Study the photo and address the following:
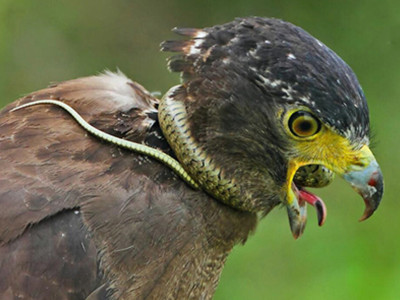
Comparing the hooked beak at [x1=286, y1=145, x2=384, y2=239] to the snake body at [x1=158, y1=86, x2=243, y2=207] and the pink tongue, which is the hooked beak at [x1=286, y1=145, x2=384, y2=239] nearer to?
the pink tongue

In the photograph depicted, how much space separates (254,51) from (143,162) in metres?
0.48

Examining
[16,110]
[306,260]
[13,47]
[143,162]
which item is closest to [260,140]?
[143,162]

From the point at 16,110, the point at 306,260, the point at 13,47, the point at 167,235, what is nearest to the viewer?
the point at 167,235

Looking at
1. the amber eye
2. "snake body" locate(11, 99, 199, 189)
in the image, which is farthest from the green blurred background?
the amber eye

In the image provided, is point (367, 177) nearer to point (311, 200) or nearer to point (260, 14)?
point (311, 200)

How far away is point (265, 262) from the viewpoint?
5293mm

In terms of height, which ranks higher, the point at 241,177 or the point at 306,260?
the point at 241,177

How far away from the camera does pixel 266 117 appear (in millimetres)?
2654

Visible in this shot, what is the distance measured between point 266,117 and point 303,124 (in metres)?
0.12

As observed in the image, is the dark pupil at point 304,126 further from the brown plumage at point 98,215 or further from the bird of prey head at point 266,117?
the brown plumage at point 98,215

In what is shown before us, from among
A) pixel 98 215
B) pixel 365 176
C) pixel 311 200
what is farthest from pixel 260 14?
pixel 98 215

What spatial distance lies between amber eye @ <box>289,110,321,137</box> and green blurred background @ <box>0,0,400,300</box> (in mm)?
2709

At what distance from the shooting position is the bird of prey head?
2.58m

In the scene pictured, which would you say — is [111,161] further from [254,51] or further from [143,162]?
[254,51]
